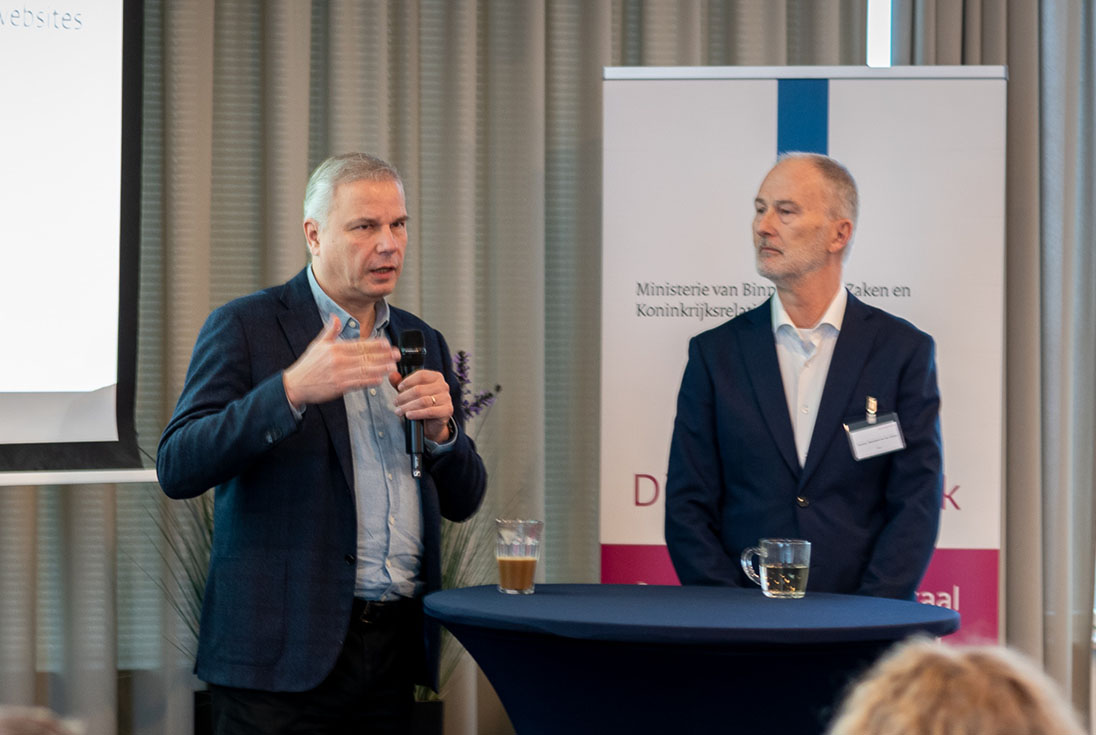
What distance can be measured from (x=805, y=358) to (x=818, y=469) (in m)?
0.31

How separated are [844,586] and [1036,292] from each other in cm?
205

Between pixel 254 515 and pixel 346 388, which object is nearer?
pixel 346 388

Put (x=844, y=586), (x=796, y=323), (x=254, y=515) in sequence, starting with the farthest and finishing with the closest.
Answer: (x=796, y=323) < (x=844, y=586) < (x=254, y=515)

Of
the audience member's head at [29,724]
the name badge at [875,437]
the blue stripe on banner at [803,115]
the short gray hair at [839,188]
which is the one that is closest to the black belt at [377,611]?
the name badge at [875,437]

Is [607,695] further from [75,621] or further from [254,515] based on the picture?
[75,621]

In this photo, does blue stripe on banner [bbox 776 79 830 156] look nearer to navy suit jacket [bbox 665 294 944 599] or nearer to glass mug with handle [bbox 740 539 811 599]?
navy suit jacket [bbox 665 294 944 599]

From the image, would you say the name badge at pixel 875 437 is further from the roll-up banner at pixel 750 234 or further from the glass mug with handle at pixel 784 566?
the roll-up banner at pixel 750 234

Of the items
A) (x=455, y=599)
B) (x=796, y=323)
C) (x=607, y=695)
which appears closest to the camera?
(x=607, y=695)

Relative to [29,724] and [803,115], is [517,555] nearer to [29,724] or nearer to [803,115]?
[29,724]

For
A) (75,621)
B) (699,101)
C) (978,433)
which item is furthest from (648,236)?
(75,621)

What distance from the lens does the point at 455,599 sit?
2195mm

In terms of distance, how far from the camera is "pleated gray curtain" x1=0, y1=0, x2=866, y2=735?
3994 mm

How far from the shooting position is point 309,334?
102 inches

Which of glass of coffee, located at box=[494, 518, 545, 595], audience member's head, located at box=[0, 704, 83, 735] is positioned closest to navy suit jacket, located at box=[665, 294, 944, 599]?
glass of coffee, located at box=[494, 518, 545, 595]
